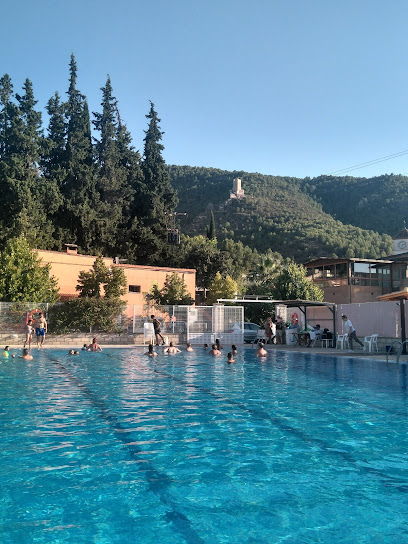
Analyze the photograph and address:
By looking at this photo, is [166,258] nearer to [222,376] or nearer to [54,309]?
[54,309]

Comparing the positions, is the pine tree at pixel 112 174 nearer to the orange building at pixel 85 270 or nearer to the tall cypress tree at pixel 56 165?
the tall cypress tree at pixel 56 165

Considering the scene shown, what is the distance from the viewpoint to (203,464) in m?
5.48

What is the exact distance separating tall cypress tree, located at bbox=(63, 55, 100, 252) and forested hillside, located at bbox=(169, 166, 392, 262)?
30.1 meters

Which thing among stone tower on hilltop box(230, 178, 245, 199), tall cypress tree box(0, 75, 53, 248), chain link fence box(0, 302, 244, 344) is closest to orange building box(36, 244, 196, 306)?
chain link fence box(0, 302, 244, 344)

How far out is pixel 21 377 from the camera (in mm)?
13125

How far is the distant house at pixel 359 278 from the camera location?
41.5 metres

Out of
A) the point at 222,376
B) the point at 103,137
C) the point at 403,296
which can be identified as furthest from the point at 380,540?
the point at 103,137

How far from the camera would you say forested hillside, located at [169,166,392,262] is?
69.5 meters

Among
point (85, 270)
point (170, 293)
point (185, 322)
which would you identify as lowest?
point (185, 322)

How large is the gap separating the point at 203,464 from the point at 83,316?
21.8 meters

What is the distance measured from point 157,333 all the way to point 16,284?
27.8ft

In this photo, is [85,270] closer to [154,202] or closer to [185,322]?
[185,322]

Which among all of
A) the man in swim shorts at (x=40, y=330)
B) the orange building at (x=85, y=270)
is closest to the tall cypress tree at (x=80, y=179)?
the orange building at (x=85, y=270)

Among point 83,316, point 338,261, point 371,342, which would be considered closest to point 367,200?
point 338,261
